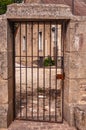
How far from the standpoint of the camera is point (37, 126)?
639 centimetres

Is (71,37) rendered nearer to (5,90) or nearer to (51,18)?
(51,18)

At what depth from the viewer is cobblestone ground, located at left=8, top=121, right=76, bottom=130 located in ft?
20.5

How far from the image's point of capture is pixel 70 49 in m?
6.37

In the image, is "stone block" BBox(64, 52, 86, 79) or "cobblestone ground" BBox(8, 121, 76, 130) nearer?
"cobblestone ground" BBox(8, 121, 76, 130)

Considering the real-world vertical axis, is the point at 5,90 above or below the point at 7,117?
above

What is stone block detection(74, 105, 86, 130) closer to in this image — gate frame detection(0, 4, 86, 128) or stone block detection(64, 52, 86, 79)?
gate frame detection(0, 4, 86, 128)

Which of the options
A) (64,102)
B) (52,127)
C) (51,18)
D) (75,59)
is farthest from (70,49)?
(52,127)

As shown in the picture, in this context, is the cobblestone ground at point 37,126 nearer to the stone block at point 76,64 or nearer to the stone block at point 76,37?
the stone block at point 76,64

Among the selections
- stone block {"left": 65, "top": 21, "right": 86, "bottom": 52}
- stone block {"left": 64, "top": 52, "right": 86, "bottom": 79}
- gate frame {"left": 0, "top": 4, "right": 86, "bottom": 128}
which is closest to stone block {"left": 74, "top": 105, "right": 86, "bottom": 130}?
gate frame {"left": 0, "top": 4, "right": 86, "bottom": 128}

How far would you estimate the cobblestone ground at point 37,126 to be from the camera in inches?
246

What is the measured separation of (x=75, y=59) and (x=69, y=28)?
0.71 m

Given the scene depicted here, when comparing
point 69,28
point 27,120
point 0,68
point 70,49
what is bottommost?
point 27,120

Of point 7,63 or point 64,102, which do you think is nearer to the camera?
point 7,63

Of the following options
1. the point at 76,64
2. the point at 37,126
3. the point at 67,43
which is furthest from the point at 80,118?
the point at 67,43
